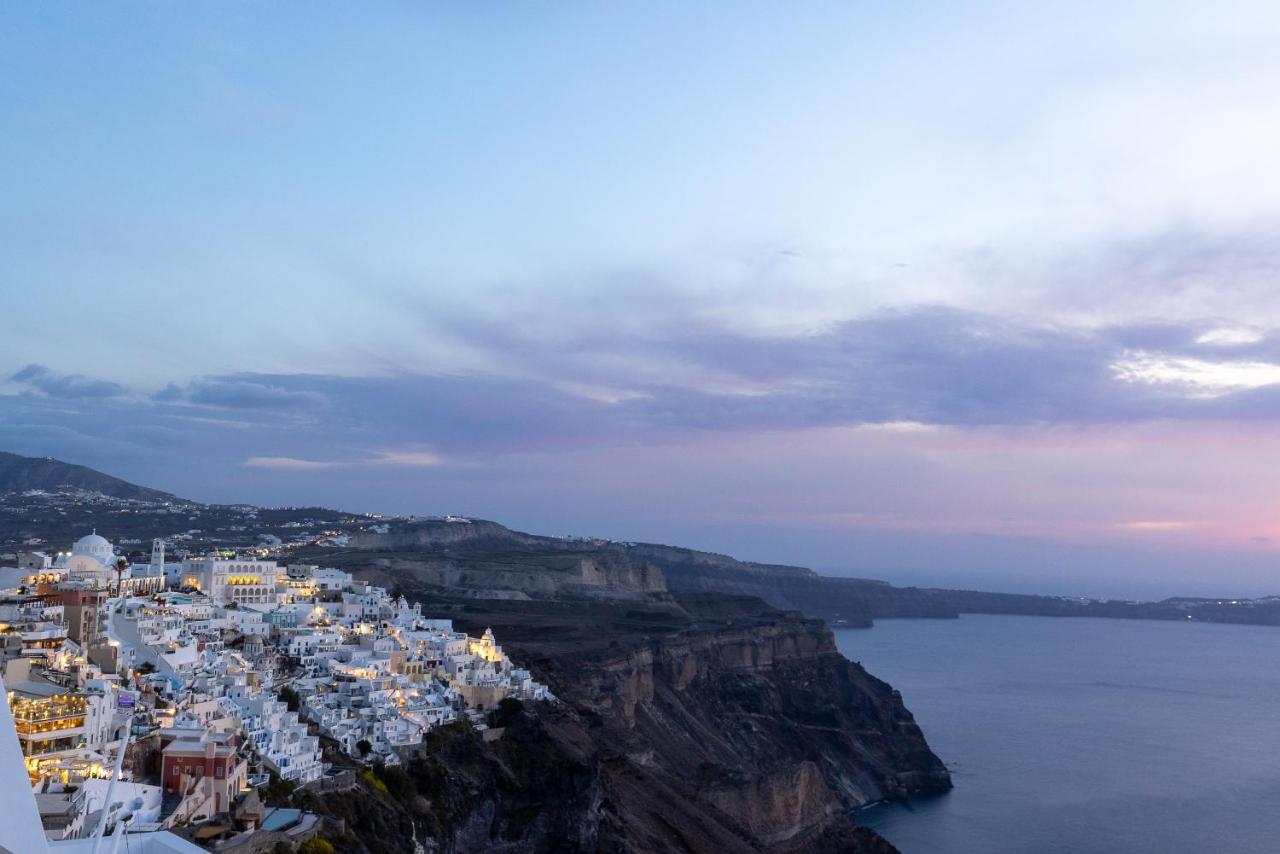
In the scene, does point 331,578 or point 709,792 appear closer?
point 709,792

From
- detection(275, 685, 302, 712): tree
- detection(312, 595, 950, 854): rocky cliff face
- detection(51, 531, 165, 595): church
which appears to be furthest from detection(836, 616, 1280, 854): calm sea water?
detection(51, 531, 165, 595): church

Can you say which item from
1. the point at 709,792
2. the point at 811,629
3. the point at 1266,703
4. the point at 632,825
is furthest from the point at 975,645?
the point at 632,825

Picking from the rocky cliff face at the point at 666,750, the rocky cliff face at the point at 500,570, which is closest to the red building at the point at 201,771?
the rocky cliff face at the point at 666,750

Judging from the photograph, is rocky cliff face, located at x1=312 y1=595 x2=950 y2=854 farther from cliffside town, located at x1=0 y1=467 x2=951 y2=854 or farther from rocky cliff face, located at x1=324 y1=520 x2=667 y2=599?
rocky cliff face, located at x1=324 y1=520 x2=667 y2=599

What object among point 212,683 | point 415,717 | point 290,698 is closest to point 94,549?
point 290,698

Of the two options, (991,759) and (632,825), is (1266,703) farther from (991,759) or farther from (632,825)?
(632,825)

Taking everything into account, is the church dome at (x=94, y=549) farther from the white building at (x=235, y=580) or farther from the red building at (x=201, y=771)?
the red building at (x=201, y=771)

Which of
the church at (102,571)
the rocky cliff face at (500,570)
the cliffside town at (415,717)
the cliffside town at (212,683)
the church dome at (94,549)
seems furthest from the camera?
the rocky cliff face at (500,570)

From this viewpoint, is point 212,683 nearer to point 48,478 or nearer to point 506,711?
point 506,711
